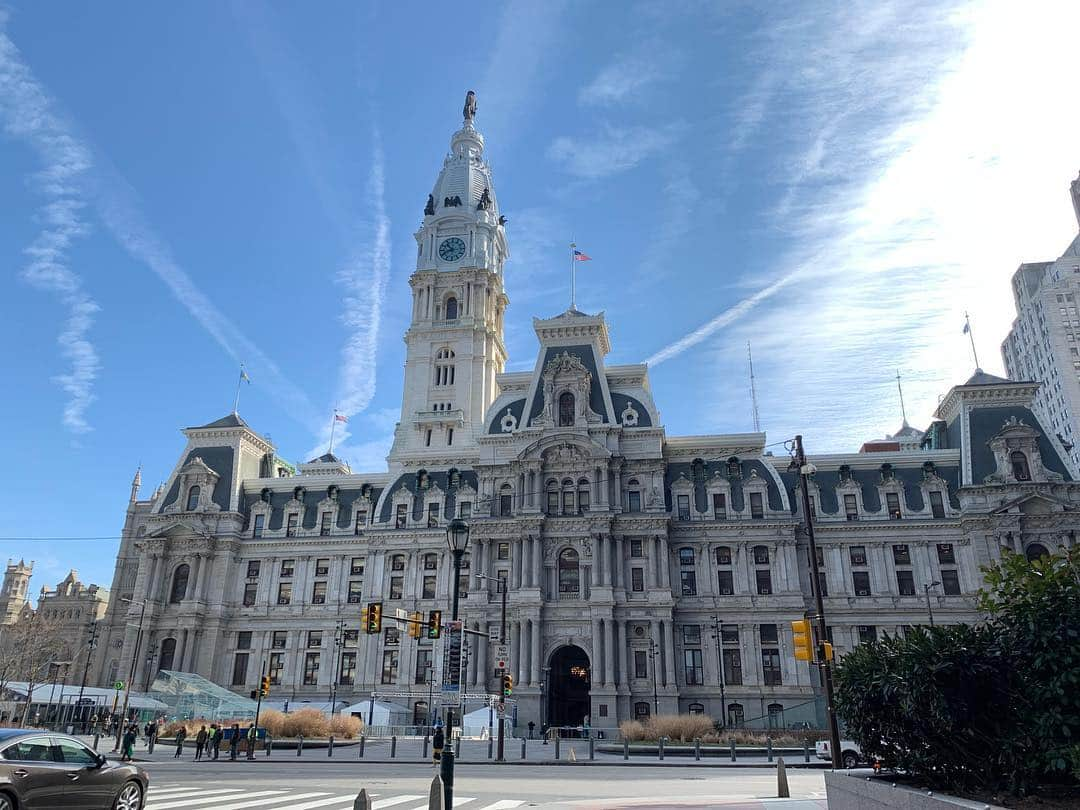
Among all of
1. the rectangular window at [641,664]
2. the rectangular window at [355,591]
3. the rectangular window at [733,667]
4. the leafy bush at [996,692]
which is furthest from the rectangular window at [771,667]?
the leafy bush at [996,692]

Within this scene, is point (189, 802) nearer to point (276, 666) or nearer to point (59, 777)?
point (59, 777)

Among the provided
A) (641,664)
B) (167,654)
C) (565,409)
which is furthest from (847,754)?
(167,654)

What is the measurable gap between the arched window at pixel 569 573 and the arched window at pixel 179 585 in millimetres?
35486

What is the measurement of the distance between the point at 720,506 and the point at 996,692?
5442 centimetres

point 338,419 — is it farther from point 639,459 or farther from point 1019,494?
point 1019,494

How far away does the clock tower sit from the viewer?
312 feet

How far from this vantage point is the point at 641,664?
194 feet

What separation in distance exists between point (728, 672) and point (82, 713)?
51087 mm

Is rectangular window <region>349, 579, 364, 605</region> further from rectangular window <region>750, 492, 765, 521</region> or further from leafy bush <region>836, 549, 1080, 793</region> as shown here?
leafy bush <region>836, 549, 1080, 793</region>

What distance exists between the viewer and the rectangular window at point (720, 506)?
214 ft

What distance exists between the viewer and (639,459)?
64.5 m

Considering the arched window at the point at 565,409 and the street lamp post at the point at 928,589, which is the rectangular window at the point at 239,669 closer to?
the arched window at the point at 565,409

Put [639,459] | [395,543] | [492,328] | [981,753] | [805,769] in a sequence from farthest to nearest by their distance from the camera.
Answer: [492,328] → [395,543] → [639,459] → [805,769] → [981,753]

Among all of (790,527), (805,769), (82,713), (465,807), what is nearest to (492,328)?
(790,527)
